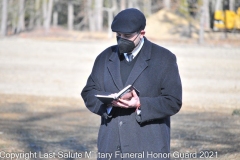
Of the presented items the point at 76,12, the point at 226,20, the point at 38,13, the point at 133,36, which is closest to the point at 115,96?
the point at 133,36

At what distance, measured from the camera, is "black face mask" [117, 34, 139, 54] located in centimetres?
446

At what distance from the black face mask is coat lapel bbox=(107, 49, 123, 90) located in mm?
117

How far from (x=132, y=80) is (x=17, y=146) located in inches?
216

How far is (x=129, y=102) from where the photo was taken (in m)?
4.41

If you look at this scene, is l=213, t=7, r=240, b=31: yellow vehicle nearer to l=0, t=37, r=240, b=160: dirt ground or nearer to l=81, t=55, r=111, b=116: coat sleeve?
l=0, t=37, r=240, b=160: dirt ground

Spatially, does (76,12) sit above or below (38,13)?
below

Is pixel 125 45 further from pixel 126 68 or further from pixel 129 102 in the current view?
pixel 129 102

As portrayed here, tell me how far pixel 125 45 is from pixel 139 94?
0.39m

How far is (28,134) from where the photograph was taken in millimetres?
11320

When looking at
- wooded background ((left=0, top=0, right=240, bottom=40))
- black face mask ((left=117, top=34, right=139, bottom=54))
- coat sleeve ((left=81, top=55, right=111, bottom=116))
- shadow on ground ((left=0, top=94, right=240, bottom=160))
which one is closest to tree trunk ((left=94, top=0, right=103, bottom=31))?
wooded background ((left=0, top=0, right=240, bottom=40))

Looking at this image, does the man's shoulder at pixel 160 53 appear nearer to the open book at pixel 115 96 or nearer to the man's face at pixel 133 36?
the man's face at pixel 133 36

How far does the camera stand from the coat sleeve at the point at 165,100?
450cm

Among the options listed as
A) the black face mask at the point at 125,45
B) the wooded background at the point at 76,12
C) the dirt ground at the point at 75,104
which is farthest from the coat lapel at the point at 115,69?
the wooded background at the point at 76,12

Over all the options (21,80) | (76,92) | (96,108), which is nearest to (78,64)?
(21,80)
